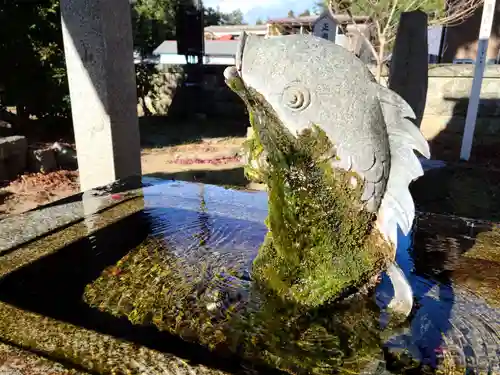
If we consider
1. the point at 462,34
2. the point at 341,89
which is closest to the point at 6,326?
the point at 341,89

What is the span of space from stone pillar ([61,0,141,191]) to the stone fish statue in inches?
101

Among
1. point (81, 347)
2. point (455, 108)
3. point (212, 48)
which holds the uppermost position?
point (212, 48)

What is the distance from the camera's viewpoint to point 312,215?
78.3 inches

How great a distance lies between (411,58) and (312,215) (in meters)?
5.02

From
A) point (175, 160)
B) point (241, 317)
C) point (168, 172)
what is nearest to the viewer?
point (241, 317)

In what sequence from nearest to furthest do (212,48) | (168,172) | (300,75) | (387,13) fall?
(300,75)
(168,172)
(387,13)
(212,48)

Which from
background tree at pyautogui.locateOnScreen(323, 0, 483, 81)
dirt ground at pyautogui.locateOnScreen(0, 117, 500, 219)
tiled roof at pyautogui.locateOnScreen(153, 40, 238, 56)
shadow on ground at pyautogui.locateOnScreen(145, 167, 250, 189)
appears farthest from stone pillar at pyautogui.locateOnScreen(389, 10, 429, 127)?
tiled roof at pyautogui.locateOnScreen(153, 40, 238, 56)

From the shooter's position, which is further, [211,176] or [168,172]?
[168,172]

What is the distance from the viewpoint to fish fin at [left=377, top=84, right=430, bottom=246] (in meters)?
1.84

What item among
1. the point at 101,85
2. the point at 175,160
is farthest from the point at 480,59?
the point at 101,85

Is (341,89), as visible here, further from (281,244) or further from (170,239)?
(170,239)

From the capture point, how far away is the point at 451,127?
8.85 metres

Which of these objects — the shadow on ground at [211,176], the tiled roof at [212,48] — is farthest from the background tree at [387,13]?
the tiled roof at [212,48]

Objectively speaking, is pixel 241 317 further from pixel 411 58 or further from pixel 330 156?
pixel 411 58
